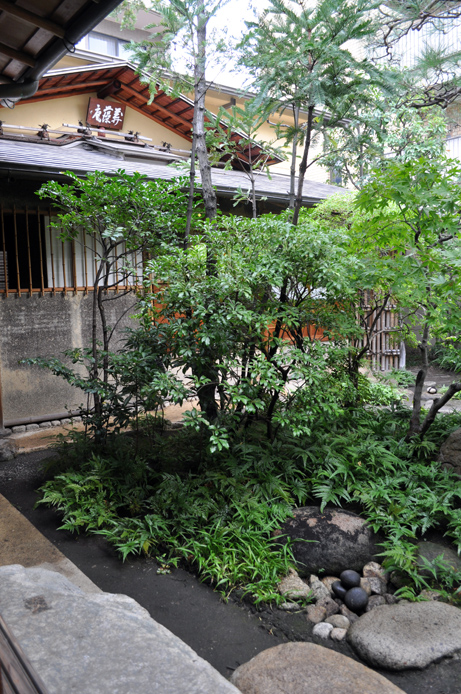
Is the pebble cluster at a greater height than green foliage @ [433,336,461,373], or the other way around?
green foliage @ [433,336,461,373]

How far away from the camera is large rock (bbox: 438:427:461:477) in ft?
17.6

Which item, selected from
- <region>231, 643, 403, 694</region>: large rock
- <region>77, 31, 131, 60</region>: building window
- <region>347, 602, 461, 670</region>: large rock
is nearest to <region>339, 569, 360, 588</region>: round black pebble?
<region>347, 602, 461, 670</region>: large rock

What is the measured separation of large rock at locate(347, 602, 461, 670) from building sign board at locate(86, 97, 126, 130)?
12.8 metres

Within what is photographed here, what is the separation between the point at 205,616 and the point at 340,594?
1244mm

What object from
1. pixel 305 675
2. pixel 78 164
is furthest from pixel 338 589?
pixel 78 164

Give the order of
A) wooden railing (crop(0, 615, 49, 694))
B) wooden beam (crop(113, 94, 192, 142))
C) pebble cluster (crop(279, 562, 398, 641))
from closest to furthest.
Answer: wooden railing (crop(0, 615, 49, 694)), pebble cluster (crop(279, 562, 398, 641)), wooden beam (crop(113, 94, 192, 142))

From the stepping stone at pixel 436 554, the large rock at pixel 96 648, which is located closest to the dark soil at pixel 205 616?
the stepping stone at pixel 436 554

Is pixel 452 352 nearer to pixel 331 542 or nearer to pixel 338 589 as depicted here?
pixel 331 542

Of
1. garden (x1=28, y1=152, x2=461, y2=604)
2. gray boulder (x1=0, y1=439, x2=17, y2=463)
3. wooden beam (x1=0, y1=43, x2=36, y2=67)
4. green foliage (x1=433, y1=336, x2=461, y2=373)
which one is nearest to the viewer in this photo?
wooden beam (x1=0, y1=43, x2=36, y2=67)

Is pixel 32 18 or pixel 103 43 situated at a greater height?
pixel 103 43

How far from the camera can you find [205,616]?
3.79m

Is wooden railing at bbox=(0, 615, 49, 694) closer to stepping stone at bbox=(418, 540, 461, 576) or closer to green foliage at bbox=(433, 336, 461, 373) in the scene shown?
stepping stone at bbox=(418, 540, 461, 576)

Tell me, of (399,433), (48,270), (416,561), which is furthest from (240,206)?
(416,561)

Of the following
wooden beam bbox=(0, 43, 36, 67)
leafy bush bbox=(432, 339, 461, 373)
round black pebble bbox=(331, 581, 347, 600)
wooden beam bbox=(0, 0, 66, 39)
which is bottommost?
round black pebble bbox=(331, 581, 347, 600)
